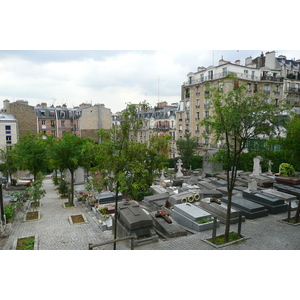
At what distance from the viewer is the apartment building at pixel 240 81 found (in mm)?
37500

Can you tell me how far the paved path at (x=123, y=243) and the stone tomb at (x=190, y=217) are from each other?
388mm

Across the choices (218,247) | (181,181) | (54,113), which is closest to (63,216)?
(218,247)

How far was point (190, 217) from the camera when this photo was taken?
11359mm

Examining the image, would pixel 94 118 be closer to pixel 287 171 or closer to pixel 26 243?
pixel 287 171

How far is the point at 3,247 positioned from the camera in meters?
10.1

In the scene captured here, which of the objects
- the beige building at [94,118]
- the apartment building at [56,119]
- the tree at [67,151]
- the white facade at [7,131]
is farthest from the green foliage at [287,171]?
the apartment building at [56,119]

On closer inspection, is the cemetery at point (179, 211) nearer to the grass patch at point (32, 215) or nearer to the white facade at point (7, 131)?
the grass patch at point (32, 215)

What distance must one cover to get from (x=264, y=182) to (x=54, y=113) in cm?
4311

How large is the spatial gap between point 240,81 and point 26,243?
35.0 metres

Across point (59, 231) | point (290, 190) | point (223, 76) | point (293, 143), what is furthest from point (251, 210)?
point (223, 76)

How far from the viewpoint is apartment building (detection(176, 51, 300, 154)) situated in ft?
123

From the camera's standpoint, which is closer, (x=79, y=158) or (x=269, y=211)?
(x=269, y=211)

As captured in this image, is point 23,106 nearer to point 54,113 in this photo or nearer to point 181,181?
point 54,113

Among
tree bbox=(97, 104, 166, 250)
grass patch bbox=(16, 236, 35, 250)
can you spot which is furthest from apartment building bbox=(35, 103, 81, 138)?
tree bbox=(97, 104, 166, 250)
